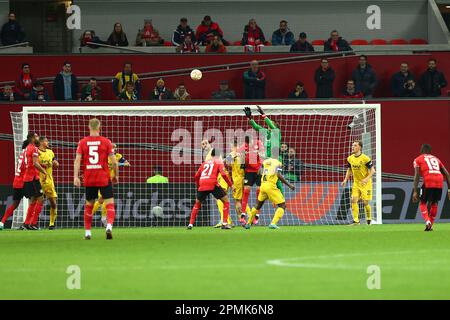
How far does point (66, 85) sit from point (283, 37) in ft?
25.1

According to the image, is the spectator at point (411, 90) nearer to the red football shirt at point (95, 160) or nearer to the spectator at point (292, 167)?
the spectator at point (292, 167)

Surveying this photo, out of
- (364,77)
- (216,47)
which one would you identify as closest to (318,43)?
(216,47)

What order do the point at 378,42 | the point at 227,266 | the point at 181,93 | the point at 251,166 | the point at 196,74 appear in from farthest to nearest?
the point at 378,42, the point at 181,93, the point at 196,74, the point at 251,166, the point at 227,266

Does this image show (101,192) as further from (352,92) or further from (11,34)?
(11,34)

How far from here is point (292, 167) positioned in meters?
27.3

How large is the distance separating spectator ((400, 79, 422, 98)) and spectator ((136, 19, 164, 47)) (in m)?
7.93

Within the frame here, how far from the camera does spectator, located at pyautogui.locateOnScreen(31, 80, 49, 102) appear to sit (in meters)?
28.0

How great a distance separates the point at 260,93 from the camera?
28969 millimetres

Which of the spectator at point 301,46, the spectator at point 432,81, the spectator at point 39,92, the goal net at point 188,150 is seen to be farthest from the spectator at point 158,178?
the spectator at point 432,81

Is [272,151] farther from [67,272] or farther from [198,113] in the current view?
[67,272]

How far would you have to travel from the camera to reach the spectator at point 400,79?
2905 centimetres

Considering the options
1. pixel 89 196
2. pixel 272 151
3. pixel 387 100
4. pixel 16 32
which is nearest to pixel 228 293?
pixel 89 196

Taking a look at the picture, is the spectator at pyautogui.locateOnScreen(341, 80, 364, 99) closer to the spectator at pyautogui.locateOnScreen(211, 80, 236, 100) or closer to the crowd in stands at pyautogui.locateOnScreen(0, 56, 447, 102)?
the crowd in stands at pyautogui.locateOnScreen(0, 56, 447, 102)

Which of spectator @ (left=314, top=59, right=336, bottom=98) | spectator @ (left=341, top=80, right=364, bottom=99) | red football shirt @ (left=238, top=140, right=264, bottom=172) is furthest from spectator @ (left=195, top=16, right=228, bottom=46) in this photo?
red football shirt @ (left=238, top=140, right=264, bottom=172)
